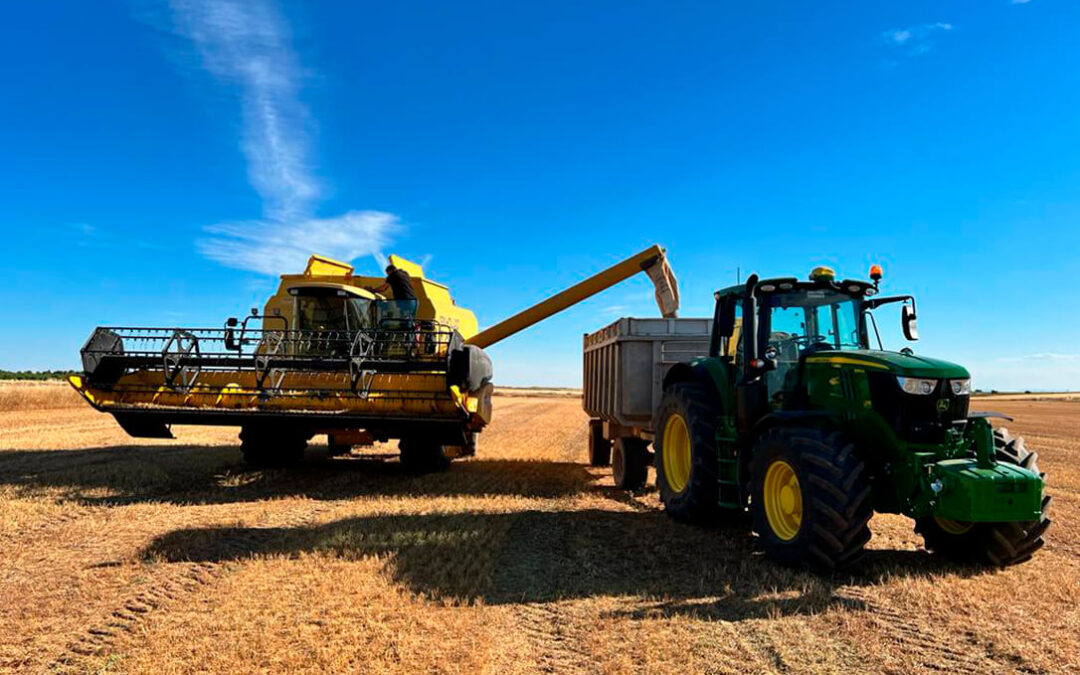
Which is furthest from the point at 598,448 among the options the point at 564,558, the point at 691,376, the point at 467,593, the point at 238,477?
the point at 467,593

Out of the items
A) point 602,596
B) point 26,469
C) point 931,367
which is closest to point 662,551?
point 602,596

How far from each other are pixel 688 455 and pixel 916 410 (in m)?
2.43

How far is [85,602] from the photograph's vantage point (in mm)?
4375

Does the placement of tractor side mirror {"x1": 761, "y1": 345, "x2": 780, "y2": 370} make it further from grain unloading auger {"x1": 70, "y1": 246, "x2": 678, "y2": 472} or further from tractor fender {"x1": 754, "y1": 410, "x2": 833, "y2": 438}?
grain unloading auger {"x1": 70, "y1": 246, "x2": 678, "y2": 472}

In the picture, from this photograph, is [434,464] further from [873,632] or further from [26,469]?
[873,632]

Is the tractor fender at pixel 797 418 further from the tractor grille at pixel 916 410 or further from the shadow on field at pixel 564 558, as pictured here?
the shadow on field at pixel 564 558

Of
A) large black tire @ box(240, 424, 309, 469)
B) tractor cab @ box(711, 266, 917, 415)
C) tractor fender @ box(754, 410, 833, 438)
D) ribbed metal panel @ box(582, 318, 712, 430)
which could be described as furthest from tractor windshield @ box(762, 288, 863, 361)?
large black tire @ box(240, 424, 309, 469)

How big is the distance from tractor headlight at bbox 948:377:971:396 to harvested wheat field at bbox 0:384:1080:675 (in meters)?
1.37

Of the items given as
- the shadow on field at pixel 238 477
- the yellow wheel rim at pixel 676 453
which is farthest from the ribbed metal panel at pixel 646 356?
the shadow on field at pixel 238 477

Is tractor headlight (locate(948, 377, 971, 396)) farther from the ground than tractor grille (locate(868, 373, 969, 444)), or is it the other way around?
tractor headlight (locate(948, 377, 971, 396))

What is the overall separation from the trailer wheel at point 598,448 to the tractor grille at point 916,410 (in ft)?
21.1

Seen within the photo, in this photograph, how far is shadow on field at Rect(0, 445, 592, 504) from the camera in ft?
27.0

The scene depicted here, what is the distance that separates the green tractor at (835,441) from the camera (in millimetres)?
4699

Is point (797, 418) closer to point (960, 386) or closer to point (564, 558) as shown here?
point (960, 386)
